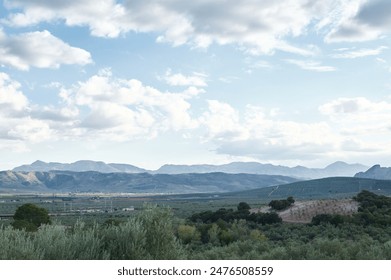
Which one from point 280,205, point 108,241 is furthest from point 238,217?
point 108,241

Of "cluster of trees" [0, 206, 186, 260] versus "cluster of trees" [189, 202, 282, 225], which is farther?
"cluster of trees" [189, 202, 282, 225]

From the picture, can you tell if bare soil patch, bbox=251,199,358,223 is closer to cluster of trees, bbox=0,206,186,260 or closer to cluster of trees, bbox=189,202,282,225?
cluster of trees, bbox=189,202,282,225

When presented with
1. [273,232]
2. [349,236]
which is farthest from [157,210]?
[273,232]

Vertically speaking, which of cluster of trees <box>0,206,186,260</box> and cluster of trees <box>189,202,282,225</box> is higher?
cluster of trees <box>0,206,186,260</box>

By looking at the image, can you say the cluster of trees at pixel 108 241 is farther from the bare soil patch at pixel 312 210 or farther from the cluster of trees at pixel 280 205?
the cluster of trees at pixel 280 205

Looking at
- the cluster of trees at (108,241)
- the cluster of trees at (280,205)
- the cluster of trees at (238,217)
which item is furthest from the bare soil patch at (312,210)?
the cluster of trees at (108,241)

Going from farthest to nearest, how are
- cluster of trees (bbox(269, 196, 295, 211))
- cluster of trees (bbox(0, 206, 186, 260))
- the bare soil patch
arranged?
1. cluster of trees (bbox(269, 196, 295, 211))
2. the bare soil patch
3. cluster of trees (bbox(0, 206, 186, 260))

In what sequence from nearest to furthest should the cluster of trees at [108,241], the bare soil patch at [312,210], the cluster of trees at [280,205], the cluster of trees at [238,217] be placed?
the cluster of trees at [108,241], the cluster of trees at [238,217], the bare soil patch at [312,210], the cluster of trees at [280,205]

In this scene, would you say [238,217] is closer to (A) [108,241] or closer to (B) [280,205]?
(B) [280,205]

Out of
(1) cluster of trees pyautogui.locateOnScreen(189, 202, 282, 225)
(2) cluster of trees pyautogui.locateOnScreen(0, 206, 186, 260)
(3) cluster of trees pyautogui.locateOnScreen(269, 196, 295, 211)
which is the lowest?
(1) cluster of trees pyautogui.locateOnScreen(189, 202, 282, 225)

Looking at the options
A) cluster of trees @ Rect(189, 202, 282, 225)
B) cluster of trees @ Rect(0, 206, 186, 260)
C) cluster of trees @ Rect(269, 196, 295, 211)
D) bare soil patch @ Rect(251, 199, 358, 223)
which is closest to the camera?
cluster of trees @ Rect(0, 206, 186, 260)

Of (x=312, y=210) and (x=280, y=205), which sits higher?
(x=280, y=205)

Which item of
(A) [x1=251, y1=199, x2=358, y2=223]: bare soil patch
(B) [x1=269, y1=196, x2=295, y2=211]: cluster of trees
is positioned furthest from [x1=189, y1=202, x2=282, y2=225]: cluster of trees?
(B) [x1=269, y1=196, x2=295, y2=211]: cluster of trees
